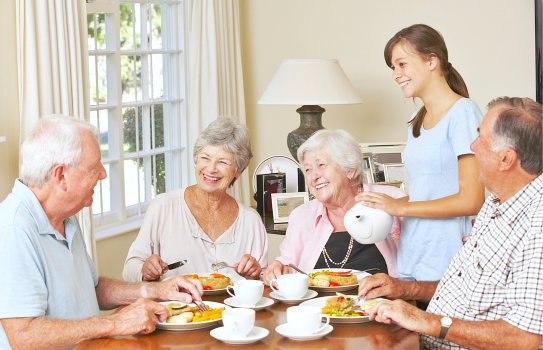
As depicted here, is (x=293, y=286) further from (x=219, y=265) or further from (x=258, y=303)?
(x=219, y=265)

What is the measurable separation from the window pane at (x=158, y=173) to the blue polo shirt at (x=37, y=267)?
2.62m

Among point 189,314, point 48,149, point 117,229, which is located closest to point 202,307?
point 189,314

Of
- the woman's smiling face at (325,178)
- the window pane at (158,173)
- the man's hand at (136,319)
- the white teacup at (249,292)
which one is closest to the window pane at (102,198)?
the window pane at (158,173)

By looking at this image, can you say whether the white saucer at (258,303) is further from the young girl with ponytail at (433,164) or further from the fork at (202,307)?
the young girl with ponytail at (433,164)

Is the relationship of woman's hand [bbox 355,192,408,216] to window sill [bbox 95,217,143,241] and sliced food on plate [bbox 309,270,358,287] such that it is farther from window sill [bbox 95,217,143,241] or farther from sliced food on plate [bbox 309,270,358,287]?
window sill [bbox 95,217,143,241]

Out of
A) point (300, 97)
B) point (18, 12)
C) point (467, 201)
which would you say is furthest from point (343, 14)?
point (467, 201)

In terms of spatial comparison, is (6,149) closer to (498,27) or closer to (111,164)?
(111,164)

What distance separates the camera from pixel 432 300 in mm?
2471

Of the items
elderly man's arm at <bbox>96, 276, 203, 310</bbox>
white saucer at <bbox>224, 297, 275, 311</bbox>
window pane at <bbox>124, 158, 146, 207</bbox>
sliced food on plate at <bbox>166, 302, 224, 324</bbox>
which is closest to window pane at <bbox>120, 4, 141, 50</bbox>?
window pane at <bbox>124, 158, 146, 207</bbox>

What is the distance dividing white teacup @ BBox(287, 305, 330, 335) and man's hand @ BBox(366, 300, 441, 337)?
17 centimetres

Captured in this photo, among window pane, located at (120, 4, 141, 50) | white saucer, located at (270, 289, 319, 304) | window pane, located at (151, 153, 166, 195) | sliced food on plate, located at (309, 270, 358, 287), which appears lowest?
white saucer, located at (270, 289, 319, 304)

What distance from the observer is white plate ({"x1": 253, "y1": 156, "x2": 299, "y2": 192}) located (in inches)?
183

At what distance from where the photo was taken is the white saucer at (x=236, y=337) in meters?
2.12

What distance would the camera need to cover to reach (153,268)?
2984 millimetres
